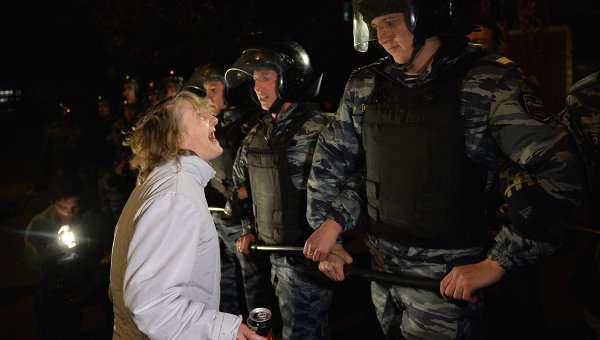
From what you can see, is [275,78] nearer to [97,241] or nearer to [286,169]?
[286,169]

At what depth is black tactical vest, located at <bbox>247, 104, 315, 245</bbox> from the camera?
3846 millimetres

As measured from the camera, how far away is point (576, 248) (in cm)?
398

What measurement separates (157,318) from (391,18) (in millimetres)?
1992

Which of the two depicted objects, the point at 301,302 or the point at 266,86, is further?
the point at 266,86

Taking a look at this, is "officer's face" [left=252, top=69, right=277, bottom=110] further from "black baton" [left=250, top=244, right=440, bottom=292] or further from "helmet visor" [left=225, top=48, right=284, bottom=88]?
"black baton" [left=250, top=244, right=440, bottom=292]

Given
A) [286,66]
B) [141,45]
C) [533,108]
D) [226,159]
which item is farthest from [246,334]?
[141,45]

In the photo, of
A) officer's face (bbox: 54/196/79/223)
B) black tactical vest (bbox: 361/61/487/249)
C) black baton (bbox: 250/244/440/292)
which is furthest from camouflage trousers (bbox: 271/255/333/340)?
officer's face (bbox: 54/196/79/223)

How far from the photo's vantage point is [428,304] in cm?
265

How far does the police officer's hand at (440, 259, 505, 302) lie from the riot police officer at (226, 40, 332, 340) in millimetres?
1522

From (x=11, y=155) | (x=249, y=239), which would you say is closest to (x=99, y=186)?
(x=249, y=239)

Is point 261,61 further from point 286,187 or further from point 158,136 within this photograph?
point 158,136

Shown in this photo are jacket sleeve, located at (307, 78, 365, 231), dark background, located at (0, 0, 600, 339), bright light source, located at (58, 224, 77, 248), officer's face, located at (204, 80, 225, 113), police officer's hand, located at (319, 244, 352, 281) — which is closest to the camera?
police officer's hand, located at (319, 244, 352, 281)

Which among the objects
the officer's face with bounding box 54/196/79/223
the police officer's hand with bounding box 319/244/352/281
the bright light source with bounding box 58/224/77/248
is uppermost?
the police officer's hand with bounding box 319/244/352/281

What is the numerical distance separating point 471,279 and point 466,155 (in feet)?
2.03
